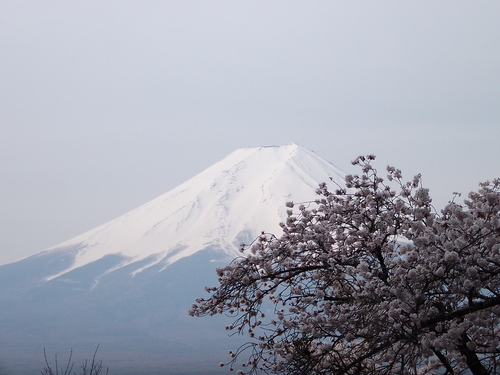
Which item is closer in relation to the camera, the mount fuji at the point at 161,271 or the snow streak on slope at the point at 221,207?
the mount fuji at the point at 161,271

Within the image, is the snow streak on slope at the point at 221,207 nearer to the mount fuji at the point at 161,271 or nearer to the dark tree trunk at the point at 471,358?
the mount fuji at the point at 161,271

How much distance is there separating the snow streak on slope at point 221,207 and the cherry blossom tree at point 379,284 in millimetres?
90911

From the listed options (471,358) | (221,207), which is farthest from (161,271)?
(471,358)

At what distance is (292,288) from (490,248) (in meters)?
2.15

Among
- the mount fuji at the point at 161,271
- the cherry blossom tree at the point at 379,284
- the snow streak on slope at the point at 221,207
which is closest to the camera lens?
the cherry blossom tree at the point at 379,284

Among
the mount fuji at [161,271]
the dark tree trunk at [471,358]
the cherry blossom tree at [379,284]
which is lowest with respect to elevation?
the dark tree trunk at [471,358]

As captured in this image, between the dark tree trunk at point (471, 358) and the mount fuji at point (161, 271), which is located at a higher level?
the mount fuji at point (161, 271)

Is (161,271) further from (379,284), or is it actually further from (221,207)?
(379,284)

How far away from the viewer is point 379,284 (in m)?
6.50

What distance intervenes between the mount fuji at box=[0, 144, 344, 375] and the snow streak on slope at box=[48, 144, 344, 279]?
6.7 inches

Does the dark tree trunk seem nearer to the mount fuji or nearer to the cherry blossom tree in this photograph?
the cherry blossom tree

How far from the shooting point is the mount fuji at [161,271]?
106m

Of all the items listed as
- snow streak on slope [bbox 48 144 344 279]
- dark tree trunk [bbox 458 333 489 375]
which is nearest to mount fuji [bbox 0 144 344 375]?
snow streak on slope [bbox 48 144 344 279]

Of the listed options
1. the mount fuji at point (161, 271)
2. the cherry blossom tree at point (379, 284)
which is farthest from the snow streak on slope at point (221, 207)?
the cherry blossom tree at point (379, 284)
